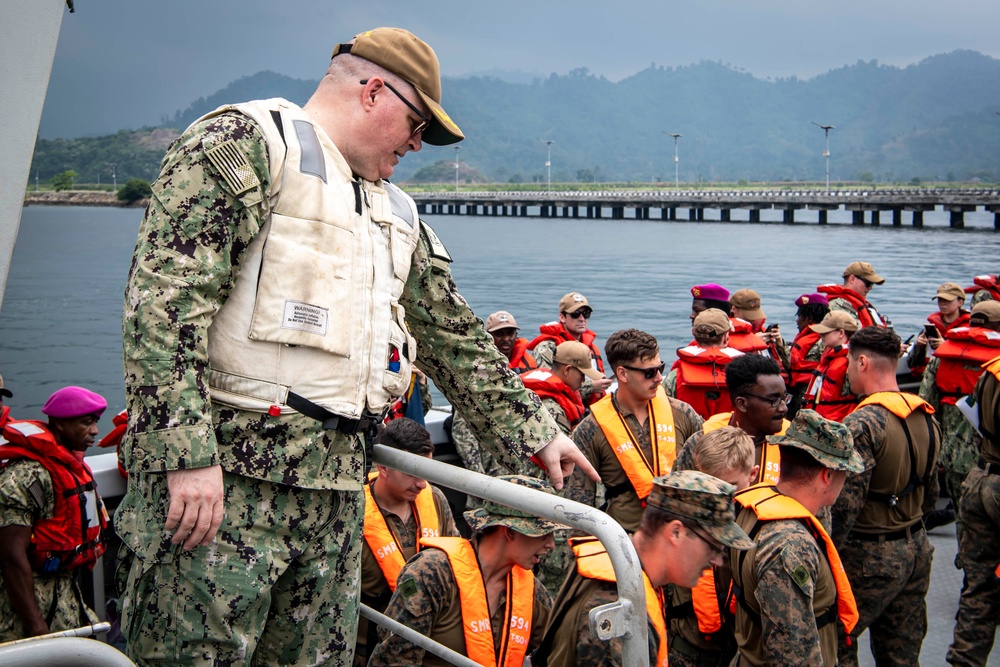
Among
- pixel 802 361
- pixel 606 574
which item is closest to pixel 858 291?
pixel 802 361

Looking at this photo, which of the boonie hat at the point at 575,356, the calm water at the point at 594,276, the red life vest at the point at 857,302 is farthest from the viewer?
the calm water at the point at 594,276

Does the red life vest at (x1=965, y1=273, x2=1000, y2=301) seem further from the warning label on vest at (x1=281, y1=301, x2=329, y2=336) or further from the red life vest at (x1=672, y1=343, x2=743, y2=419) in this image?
the warning label on vest at (x1=281, y1=301, x2=329, y2=336)

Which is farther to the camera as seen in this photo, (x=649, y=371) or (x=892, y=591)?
(x=649, y=371)

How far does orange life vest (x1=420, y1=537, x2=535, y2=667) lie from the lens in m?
3.55

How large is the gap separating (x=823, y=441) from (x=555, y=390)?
2.52m

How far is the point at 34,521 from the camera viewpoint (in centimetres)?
432

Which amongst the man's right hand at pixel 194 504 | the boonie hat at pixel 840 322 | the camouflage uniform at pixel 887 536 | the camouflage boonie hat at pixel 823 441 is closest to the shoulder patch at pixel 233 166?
the man's right hand at pixel 194 504

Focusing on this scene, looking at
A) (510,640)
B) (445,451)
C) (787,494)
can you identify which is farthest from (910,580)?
(445,451)

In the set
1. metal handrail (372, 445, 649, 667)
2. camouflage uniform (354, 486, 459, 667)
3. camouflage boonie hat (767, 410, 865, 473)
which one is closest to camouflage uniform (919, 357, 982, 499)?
camouflage boonie hat (767, 410, 865, 473)

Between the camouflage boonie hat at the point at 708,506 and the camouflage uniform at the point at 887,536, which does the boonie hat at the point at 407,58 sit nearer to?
the camouflage boonie hat at the point at 708,506

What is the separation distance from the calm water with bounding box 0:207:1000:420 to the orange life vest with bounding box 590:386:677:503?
816 inches

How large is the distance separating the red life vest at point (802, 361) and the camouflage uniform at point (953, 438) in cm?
112

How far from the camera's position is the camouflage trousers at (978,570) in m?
5.45

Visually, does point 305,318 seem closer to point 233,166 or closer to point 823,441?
point 233,166
